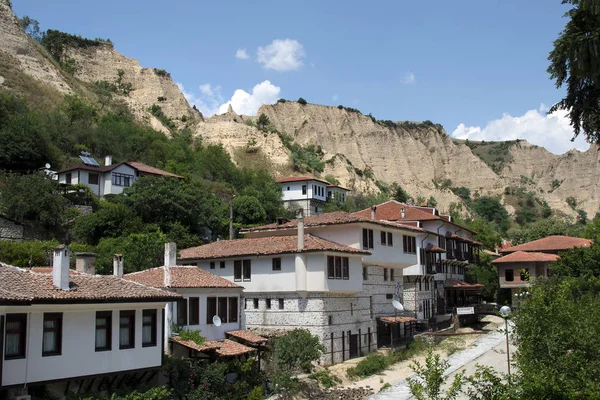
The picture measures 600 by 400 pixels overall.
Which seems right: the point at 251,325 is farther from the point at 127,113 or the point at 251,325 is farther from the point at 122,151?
the point at 127,113

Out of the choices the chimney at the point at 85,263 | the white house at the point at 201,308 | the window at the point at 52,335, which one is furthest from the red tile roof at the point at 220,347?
the window at the point at 52,335

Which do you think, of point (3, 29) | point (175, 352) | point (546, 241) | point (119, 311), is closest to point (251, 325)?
point (175, 352)

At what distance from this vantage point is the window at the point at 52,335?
1900cm

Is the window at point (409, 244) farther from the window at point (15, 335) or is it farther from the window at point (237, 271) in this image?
the window at point (15, 335)

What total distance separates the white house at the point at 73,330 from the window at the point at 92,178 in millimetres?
31928

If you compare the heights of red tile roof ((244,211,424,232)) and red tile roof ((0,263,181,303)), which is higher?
red tile roof ((244,211,424,232))

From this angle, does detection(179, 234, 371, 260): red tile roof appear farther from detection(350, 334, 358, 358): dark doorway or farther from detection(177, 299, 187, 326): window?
detection(177, 299, 187, 326): window

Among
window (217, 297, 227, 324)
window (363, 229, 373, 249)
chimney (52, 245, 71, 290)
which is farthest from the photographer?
window (363, 229, 373, 249)

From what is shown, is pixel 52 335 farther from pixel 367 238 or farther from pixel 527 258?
pixel 527 258

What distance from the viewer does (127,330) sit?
21.6 meters

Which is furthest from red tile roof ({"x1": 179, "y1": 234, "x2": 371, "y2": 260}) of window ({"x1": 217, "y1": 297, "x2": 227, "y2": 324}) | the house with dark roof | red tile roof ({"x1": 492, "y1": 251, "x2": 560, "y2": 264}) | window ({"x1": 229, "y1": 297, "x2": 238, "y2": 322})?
the house with dark roof

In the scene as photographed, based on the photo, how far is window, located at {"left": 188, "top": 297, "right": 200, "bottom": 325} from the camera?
1097 inches

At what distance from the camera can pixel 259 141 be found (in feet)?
323

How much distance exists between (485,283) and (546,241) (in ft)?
29.4
